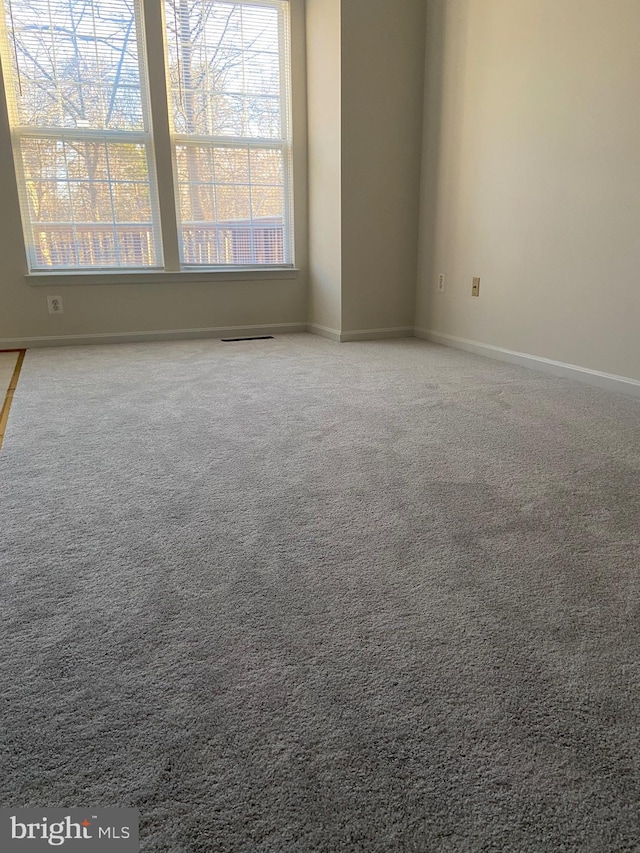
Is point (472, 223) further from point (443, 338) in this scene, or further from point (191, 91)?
point (191, 91)

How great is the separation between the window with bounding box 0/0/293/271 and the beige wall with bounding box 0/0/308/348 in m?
0.09

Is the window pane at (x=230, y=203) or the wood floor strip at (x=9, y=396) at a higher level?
the window pane at (x=230, y=203)

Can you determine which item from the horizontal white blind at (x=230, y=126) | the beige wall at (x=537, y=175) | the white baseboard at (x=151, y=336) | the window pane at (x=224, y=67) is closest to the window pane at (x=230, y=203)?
the horizontal white blind at (x=230, y=126)

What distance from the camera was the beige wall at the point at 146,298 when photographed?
3670 millimetres

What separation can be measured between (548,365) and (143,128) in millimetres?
2869

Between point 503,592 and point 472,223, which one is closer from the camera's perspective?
point 503,592

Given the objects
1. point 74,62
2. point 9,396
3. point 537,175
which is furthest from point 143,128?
point 537,175

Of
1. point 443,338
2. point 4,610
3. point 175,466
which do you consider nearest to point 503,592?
point 4,610

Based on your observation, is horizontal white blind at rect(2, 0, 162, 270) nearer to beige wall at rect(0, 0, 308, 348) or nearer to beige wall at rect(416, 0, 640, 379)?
beige wall at rect(0, 0, 308, 348)

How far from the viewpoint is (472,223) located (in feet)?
11.4

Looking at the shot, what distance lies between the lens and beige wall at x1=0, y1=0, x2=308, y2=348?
3.67 metres

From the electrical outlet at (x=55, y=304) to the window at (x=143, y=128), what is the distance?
196 millimetres

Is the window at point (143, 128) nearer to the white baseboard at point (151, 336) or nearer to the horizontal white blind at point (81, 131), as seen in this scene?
the horizontal white blind at point (81, 131)

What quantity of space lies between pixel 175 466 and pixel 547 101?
8.26 ft
